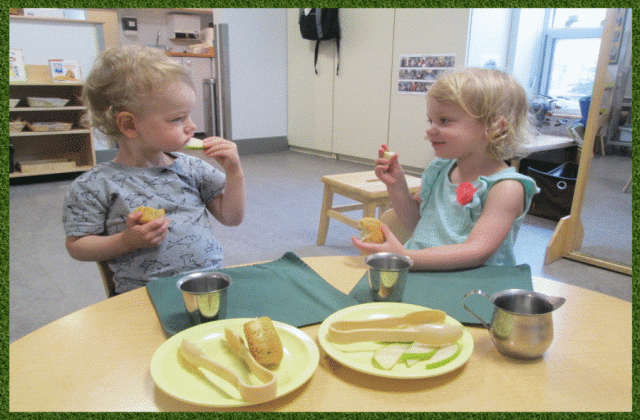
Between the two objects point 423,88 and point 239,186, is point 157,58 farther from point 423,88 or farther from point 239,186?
point 423,88

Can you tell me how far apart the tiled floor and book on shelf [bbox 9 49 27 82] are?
3.25 ft

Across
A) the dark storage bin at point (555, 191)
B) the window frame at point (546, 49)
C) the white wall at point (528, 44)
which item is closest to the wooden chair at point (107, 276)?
the dark storage bin at point (555, 191)

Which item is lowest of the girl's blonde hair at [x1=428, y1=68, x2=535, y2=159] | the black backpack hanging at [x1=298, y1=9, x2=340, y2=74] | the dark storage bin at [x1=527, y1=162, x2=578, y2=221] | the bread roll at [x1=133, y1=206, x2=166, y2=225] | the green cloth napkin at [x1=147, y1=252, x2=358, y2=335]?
the dark storage bin at [x1=527, y1=162, x2=578, y2=221]

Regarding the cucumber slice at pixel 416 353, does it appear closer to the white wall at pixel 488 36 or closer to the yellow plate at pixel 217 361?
the yellow plate at pixel 217 361

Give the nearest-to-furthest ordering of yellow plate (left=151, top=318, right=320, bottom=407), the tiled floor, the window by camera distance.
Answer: yellow plate (left=151, top=318, right=320, bottom=407), the tiled floor, the window

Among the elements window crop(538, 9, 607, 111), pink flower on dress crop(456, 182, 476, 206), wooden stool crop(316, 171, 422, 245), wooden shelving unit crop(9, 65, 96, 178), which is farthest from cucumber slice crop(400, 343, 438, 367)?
wooden shelving unit crop(9, 65, 96, 178)

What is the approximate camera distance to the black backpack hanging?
529cm

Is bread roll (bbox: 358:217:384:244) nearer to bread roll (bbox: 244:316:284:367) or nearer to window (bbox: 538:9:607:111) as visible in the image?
bread roll (bbox: 244:316:284:367)

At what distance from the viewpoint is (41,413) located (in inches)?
22.5

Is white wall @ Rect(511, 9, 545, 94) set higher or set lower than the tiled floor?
higher

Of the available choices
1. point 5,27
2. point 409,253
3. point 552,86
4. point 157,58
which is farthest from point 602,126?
point 5,27

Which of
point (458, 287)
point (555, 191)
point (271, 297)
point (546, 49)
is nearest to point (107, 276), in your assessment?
point (271, 297)

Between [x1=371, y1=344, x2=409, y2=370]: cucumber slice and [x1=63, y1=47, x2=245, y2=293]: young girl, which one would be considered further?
[x1=63, y1=47, x2=245, y2=293]: young girl

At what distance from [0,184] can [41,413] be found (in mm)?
394
